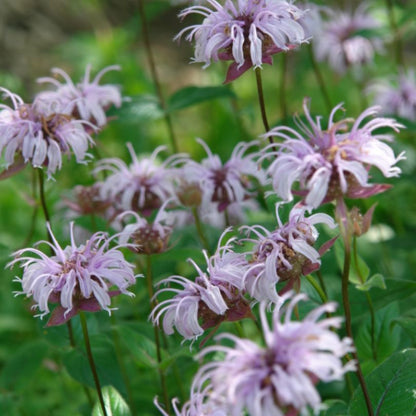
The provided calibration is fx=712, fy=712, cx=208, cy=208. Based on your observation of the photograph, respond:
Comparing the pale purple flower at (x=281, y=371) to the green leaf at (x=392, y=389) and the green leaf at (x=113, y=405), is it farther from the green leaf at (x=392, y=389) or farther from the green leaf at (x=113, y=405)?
the green leaf at (x=113, y=405)

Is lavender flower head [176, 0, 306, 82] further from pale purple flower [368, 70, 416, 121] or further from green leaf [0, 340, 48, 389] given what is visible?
pale purple flower [368, 70, 416, 121]

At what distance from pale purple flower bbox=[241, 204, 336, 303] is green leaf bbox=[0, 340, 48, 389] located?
95 centimetres

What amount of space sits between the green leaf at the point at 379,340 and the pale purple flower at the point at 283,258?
0.47 metres

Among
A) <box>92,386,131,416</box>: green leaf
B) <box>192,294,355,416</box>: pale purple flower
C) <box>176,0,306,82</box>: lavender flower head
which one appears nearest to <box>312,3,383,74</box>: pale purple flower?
<box>176,0,306,82</box>: lavender flower head

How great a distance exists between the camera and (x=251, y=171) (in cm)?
187

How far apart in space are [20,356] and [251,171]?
2.73 feet

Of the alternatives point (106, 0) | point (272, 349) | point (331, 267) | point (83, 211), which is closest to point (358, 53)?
point (331, 267)

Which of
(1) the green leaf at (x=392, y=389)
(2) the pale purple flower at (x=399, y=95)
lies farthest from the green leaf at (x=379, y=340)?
(2) the pale purple flower at (x=399, y=95)

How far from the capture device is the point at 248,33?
1.50 m

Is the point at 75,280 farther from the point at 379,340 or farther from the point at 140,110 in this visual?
the point at 140,110

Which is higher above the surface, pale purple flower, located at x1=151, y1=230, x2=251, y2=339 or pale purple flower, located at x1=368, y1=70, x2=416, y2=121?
pale purple flower, located at x1=368, y1=70, x2=416, y2=121

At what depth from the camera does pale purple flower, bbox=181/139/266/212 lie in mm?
1839

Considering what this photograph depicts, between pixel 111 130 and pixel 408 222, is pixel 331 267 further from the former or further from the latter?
pixel 111 130

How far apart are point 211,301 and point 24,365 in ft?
3.15
